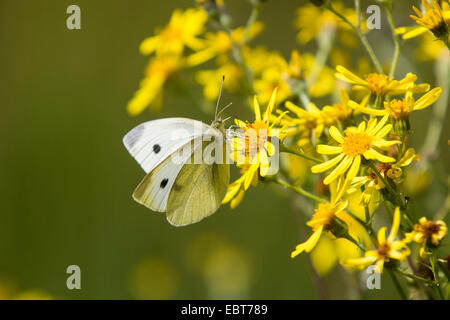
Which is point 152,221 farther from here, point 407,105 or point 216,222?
point 407,105

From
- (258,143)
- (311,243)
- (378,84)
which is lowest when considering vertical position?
(311,243)

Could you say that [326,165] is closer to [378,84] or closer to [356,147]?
[356,147]

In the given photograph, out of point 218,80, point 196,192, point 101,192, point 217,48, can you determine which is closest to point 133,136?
point 196,192

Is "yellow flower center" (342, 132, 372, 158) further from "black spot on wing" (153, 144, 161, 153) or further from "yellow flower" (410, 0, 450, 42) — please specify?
"black spot on wing" (153, 144, 161, 153)

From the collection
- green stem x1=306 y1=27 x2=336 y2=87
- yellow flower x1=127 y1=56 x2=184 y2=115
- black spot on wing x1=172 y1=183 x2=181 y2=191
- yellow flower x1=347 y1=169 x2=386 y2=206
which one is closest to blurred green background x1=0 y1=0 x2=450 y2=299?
green stem x1=306 y1=27 x2=336 y2=87

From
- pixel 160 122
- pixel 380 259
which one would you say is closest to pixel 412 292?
pixel 380 259
